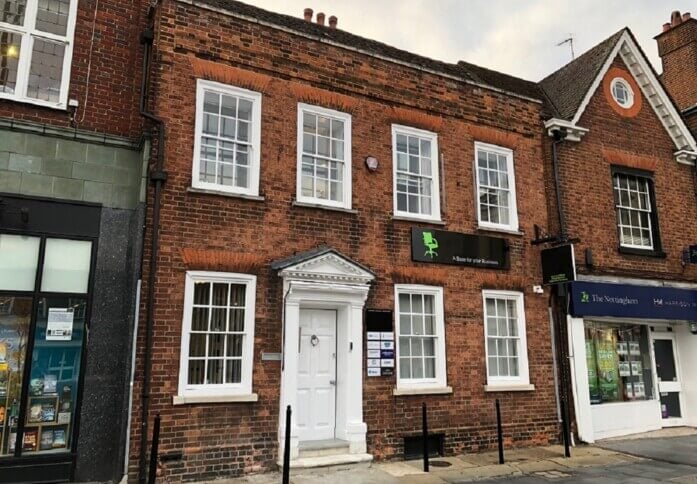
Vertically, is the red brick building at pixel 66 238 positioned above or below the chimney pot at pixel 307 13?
below

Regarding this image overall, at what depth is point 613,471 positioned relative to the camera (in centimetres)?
925

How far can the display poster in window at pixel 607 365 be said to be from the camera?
12.5 meters

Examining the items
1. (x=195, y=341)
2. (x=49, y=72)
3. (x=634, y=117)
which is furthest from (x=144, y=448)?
(x=634, y=117)

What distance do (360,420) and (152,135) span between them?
5919 millimetres

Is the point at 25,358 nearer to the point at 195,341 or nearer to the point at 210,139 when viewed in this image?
the point at 195,341

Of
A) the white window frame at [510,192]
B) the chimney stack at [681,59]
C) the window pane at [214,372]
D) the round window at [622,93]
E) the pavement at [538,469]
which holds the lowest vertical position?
the pavement at [538,469]

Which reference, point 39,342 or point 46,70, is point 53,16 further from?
point 39,342

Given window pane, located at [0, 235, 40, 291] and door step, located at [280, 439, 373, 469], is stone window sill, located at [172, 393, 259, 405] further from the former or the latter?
window pane, located at [0, 235, 40, 291]

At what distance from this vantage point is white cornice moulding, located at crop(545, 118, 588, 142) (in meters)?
12.6

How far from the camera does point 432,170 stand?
37.0ft

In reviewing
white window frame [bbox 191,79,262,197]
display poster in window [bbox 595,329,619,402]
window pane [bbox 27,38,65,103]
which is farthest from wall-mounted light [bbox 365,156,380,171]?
display poster in window [bbox 595,329,619,402]

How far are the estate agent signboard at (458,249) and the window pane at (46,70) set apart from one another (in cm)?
684

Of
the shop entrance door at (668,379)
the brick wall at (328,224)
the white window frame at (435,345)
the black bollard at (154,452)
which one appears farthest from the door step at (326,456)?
the shop entrance door at (668,379)

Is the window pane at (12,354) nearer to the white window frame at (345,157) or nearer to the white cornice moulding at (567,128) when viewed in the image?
the white window frame at (345,157)
